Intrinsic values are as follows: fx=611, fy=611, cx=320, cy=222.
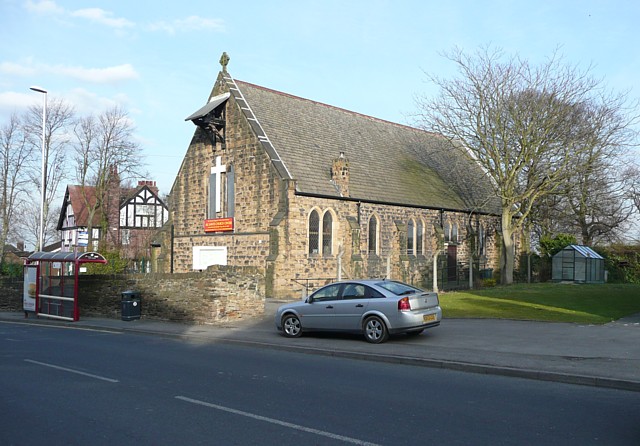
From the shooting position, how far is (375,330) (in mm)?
14648

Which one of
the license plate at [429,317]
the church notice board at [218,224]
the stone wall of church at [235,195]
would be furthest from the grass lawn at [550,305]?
the church notice board at [218,224]

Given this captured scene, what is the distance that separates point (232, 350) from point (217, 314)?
5.57 m

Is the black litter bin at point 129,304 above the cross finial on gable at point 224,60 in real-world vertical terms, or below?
below

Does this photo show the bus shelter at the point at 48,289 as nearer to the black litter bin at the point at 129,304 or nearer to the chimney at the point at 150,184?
the black litter bin at the point at 129,304

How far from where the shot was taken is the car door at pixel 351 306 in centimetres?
1495

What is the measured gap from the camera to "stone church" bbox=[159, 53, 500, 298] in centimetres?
2989

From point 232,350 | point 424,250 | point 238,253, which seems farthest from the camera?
point 424,250

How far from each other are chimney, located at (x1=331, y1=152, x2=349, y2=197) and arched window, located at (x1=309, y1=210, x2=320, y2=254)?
208 cm

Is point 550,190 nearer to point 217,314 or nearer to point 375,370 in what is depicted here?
point 217,314

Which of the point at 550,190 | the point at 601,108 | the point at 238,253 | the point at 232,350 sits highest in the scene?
the point at 601,108

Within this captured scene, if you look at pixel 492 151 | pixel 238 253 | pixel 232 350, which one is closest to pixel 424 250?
pixel 492 151

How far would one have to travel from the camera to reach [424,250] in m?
37.0

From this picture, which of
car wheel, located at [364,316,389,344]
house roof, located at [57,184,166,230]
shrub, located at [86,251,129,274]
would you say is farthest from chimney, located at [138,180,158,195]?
car wheel, located at [364,316,389,344]

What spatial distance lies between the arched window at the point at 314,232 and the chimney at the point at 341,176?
2.08m
